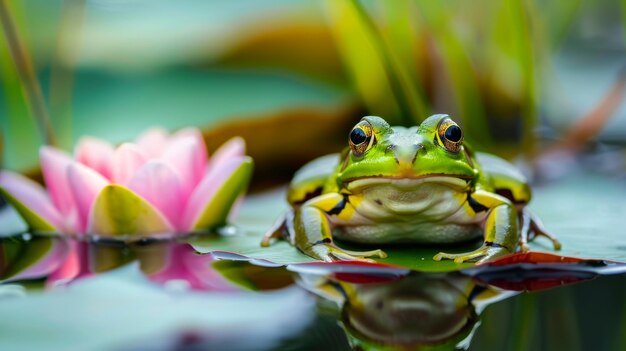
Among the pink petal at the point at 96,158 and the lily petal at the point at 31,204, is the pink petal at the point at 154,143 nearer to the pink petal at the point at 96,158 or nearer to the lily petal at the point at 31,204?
the pink petal at the point at 96,158

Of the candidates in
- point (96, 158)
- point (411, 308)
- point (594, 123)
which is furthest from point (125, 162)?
point (594, 123)

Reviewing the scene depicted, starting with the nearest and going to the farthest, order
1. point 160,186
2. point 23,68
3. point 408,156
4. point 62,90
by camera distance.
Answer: point 408,156, point 160,186, point 23,68, point 62,90

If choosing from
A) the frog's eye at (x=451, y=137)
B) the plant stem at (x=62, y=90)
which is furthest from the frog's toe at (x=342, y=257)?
the plant stem at (x=62, y=90)

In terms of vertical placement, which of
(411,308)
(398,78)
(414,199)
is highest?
(398,78)

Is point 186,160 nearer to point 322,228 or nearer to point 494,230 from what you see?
point 322,228

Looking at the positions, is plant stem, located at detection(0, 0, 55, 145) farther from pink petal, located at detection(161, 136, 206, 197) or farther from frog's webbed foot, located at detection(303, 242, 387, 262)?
frog's webbed foot, located at detection(303, 242, 387, 262)

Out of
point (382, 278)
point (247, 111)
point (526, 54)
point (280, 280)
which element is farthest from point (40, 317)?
point (526, 54)
